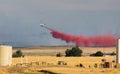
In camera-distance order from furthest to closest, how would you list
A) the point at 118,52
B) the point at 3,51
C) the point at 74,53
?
the point at 74,53 → the point at 118,52 → the point at 3,51

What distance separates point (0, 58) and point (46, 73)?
58.8 ft

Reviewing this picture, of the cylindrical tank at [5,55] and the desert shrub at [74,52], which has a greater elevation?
the desert shrub at [74,52]

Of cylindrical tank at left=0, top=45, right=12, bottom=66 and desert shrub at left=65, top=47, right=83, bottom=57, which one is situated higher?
desert shrub at left=65, top=47, right=83, bottom=57

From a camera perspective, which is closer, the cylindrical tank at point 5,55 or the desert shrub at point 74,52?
the cylindrical tank at point 5,55

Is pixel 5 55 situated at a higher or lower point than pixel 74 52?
lower

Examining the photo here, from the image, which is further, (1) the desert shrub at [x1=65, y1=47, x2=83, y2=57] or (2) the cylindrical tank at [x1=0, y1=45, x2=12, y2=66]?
(1) the desert shrub at [x1=65, y1=47, x2=83, y2=57]

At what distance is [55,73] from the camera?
227 ft

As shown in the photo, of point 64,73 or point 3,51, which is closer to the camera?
point 64,73

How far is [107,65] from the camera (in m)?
90.5

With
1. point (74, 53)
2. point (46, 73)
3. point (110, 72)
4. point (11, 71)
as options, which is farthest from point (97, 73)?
point (74, 53)

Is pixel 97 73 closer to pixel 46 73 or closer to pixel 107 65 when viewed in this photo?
pixel 46 73

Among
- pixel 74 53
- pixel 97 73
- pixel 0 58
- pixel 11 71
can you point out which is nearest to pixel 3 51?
pixel 0 58

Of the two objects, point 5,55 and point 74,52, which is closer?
point 5,55

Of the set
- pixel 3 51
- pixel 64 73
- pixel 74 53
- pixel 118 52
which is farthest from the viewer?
pixel 74 53
